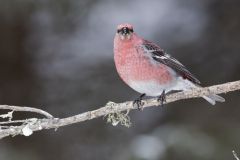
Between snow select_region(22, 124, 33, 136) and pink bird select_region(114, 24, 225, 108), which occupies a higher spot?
pink bird select_region(114, 24, 225, 108)

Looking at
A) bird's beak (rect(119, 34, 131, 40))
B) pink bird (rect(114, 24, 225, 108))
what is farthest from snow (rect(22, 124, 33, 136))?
bird's beak (rect(119, 34, 131, 40))

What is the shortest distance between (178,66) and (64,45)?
407 cm

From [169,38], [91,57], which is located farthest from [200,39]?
[91,57]

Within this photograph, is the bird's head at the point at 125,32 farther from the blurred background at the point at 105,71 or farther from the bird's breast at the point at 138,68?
the blurred background at the point at 105,71

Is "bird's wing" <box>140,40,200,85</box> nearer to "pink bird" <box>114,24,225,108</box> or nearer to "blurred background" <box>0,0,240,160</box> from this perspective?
"pink bird" <box>114,24,225,108</box>

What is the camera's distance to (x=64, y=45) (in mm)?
9672

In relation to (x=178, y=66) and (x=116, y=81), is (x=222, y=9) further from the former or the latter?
(x=178, y=66)

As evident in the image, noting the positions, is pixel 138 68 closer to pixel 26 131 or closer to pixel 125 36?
pixel 125 36

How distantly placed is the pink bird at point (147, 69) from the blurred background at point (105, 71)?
1864 mm

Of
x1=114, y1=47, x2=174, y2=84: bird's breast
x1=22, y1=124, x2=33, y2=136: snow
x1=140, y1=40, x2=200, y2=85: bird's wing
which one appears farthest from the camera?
x1=140, y1=40, x2=200, y2=85: bird's wing

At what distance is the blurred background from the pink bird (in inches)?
73.4

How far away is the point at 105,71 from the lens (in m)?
9.15

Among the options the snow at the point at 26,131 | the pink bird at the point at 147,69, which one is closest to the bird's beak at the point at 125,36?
the pink bird at the point at 147,69

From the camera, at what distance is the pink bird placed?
5699mm
